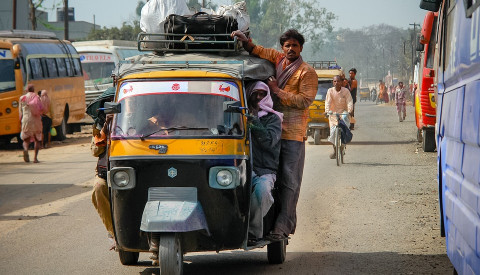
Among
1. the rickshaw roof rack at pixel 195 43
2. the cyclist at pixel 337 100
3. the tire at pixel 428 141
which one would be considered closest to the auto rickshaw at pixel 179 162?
the rickshaw roof rack at pixel 195 43

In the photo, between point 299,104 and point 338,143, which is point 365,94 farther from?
point 299,104

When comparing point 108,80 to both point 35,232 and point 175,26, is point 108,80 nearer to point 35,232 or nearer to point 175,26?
point 35,232

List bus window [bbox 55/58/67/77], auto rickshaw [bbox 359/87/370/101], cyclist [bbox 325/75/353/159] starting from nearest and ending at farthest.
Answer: cyclist [bbox 325/75/353/159] → bus window [bbox 55/58/67/77] → auto rickshaw [bbox 359/87/370/101]

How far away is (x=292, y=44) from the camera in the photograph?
8.13 meters

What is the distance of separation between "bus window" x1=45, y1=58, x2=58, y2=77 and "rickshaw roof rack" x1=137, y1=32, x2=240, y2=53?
21.4 meters

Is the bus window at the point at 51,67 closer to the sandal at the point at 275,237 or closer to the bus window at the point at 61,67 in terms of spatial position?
the bus window at the point at 61,67

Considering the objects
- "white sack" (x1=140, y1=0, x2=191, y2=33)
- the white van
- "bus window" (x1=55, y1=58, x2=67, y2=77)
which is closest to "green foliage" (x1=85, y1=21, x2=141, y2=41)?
the white van

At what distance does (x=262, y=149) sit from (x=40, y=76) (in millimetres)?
21380

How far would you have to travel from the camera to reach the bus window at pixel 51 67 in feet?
95.6

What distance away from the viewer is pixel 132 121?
711 cm

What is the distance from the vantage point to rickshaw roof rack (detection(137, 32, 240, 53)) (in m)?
7.88

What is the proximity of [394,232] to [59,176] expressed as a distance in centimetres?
986

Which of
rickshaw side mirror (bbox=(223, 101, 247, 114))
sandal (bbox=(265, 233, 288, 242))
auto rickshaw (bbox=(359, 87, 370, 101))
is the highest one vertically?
rickshaw side mirror (bbox=(223, 101, 247, 114))

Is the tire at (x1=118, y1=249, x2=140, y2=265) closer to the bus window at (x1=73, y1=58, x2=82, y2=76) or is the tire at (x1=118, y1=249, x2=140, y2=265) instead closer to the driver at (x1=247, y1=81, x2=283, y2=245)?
the driver at (x1=247, y1=81, x2=283, y2=245)
